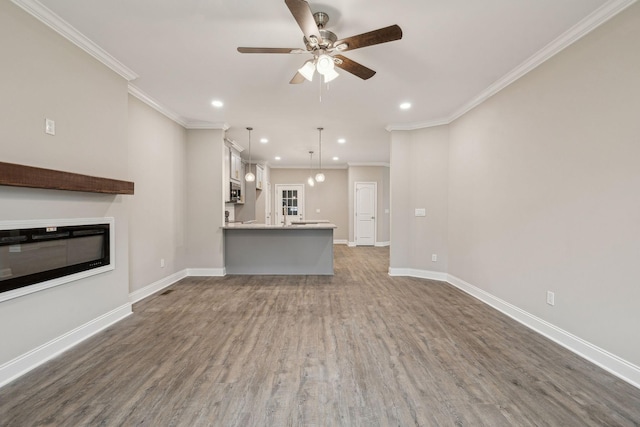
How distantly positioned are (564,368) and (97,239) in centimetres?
428

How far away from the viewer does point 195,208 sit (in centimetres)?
483

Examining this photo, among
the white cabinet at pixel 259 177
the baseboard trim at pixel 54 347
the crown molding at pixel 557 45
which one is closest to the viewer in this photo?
the baseboard trim at pixel 54 347

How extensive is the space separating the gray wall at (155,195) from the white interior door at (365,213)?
17.9 ft

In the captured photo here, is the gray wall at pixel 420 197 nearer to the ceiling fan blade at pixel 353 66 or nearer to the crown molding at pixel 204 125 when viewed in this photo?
the ceiling fan blade at pixel 353 66

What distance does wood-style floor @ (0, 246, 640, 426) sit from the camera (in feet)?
5.29

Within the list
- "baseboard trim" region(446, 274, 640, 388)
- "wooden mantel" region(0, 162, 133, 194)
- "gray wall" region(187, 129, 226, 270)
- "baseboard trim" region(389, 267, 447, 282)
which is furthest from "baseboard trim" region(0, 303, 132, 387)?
"baseboard trim" region(446, 274, 640, 388)

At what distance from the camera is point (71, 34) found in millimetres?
2334

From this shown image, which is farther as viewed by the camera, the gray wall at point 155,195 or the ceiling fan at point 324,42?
Answer: the gray wall at point 155,195

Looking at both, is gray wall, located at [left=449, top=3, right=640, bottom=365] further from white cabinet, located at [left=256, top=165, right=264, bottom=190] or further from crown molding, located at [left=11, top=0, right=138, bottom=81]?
white cabinet, located at [left=256, top=165, right=264, bottom=190]

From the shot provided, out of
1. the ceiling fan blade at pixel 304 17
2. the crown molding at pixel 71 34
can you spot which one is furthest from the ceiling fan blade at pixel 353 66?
the crown molding at pixel 71 34

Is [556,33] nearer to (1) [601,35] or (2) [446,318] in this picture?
(1) [601,35]

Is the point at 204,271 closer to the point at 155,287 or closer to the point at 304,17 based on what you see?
the point at 155,287

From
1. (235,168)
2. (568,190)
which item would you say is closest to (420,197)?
(568,190)

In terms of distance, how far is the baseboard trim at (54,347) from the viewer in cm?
192
